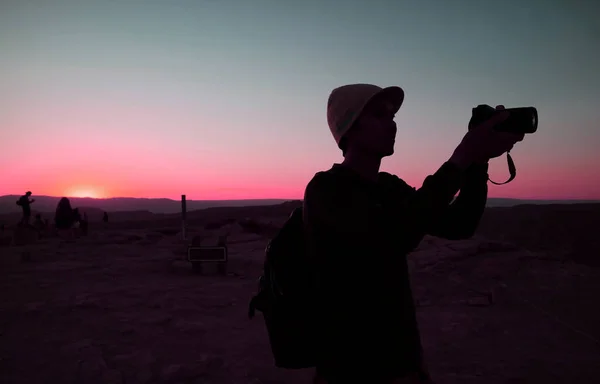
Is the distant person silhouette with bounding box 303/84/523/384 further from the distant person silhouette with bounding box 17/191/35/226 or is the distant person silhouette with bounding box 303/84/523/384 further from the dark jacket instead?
the distant person silhouette with bounding box 17/191/35/226

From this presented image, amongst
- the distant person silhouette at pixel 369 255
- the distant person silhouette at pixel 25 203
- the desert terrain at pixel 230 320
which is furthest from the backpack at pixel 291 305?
the distant person silhouette at pixel 25 203

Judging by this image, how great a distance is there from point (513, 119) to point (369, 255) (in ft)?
2.23

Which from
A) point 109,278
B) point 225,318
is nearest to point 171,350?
point 225,318

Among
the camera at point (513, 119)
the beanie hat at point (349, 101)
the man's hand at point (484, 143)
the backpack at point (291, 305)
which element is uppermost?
the beanie hat at point (349, 101)

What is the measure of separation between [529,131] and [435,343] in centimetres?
376

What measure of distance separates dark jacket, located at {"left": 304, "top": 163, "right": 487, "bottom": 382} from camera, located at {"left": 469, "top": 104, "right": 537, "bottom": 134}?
26cm

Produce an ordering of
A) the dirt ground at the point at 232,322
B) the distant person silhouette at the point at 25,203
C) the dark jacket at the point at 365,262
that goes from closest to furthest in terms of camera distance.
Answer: the dark jacket at the point at 365,262
the dirt ground at the point at 232,322
the distant person silhouette at the point at 25,203

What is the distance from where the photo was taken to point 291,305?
125cm

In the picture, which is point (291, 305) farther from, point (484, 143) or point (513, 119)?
point (513, 119)

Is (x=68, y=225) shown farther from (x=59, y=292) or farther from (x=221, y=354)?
(x=221, y=354)

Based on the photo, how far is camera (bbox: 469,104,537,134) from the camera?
134 cm

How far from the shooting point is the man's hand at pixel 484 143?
1217 mm

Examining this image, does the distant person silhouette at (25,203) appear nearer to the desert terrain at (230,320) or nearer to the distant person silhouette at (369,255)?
the desert terrain at (230,320)

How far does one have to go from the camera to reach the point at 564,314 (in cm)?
550
